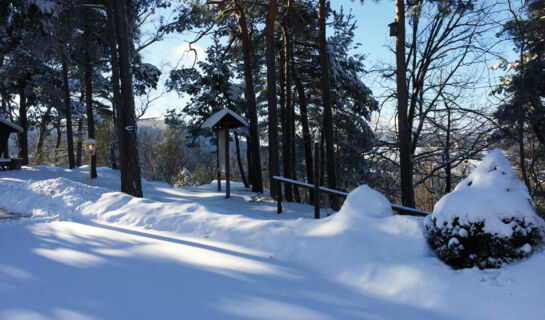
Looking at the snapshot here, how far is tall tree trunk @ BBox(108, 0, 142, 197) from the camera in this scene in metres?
10.3

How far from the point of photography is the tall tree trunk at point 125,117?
10273 millimetres

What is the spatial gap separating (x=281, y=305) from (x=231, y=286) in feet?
2.16

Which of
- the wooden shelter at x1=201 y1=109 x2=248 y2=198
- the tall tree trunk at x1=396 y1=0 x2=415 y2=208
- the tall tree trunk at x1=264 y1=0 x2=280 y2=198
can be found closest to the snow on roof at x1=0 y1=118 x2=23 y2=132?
the wooden shelter at x1=201 y1=109 x2=248 y2=198

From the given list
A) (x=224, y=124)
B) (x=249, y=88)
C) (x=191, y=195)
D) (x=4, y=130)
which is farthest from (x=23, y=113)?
(x=224, y=124)

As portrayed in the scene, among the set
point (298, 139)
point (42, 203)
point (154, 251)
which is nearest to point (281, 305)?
point (154, 251)

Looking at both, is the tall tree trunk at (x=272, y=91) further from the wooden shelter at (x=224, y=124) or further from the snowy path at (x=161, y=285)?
the snowy path at (x=161, y=285)

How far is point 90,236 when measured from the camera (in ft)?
17.9

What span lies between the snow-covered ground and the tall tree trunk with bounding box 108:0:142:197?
4202 millimetres

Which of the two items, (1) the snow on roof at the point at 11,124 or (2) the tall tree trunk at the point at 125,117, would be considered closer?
(2) the tall tree trunk at the point at 125,117

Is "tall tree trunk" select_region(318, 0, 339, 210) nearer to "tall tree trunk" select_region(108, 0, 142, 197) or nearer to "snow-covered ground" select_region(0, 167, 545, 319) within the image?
"tall tree trunk" select_region(108, 0, 142, 197)

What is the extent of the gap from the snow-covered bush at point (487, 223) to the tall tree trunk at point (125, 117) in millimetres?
9026

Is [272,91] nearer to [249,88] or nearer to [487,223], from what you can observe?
[249,88]

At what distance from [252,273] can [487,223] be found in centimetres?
266

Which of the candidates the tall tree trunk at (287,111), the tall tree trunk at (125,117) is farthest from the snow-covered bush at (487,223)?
the tall tree trunk at (287,111)
